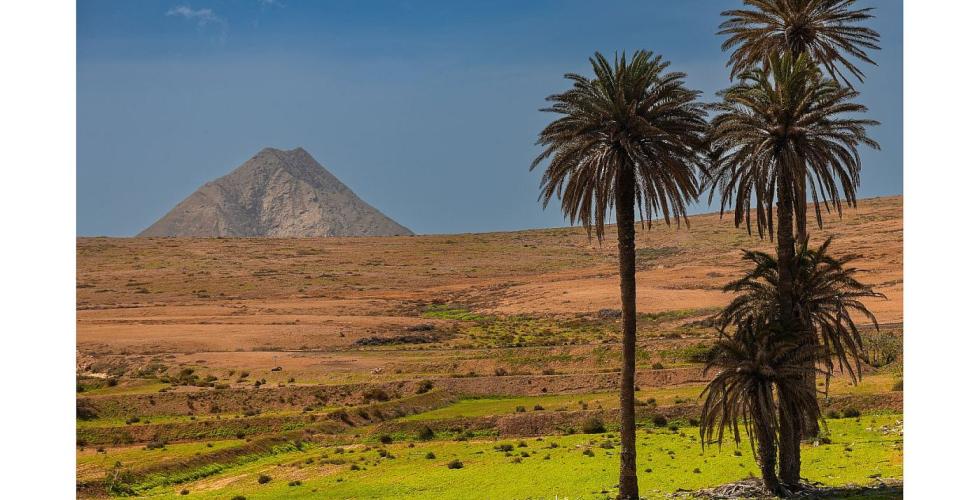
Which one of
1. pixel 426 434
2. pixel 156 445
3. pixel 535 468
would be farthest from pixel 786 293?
pixel 156 445

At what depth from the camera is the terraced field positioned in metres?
51.1

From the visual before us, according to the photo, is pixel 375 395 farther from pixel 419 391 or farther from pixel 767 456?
pixel 767 456

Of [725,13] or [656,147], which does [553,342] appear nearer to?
[725,13]

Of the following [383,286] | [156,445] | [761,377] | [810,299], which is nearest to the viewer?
[761,377]

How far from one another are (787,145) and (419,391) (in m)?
47.1

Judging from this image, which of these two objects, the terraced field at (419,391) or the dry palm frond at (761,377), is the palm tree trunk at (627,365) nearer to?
the dry palm frond at (761,377)

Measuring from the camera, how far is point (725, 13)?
49.0 m

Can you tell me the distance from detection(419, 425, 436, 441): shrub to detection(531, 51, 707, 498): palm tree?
93.2 ft

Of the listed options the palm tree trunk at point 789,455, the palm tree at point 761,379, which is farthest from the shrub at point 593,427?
the palm tree at point 761,379

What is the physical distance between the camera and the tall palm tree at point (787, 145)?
3784cm

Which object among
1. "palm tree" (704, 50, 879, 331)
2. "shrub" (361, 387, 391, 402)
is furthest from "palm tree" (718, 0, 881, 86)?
"shrub" (361, 387, 391, 402)

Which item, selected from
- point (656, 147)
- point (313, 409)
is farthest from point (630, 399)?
point (313, 409)

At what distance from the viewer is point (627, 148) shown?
36781mm
